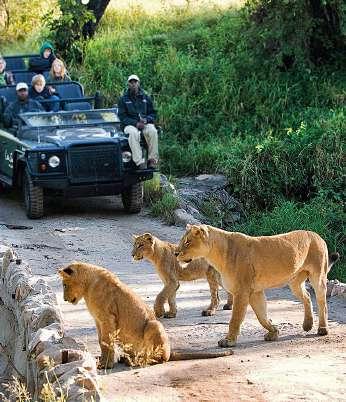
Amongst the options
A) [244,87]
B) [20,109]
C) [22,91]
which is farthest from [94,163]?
[244,87]

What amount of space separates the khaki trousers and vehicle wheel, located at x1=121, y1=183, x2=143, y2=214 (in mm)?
420

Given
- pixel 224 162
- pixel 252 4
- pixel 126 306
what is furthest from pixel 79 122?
pixel 126 306

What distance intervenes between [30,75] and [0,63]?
606 millimetres

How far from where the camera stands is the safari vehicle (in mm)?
15398

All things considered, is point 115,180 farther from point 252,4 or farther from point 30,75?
point 252,4

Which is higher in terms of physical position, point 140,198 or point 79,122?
point 79,122

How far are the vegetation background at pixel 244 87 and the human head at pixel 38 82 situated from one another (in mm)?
2574

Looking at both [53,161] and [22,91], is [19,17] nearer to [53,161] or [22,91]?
[22,91]

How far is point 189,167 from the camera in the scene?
1845 cm

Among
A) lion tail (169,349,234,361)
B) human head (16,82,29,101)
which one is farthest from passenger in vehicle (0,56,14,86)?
lion tail (169,349,234,361)

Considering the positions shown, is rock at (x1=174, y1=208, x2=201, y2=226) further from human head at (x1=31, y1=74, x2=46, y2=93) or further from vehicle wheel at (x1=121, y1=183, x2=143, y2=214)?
human head at (x1=31, y1=74, x2=46, y2=93)

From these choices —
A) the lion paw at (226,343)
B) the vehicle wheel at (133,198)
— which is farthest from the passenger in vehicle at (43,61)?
the lion paw at (226,343)

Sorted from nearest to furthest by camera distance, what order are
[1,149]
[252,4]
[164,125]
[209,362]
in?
[209,362] → [1,149] → [164,125] → [252,4]

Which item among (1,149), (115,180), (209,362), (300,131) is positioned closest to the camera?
(209,362)
